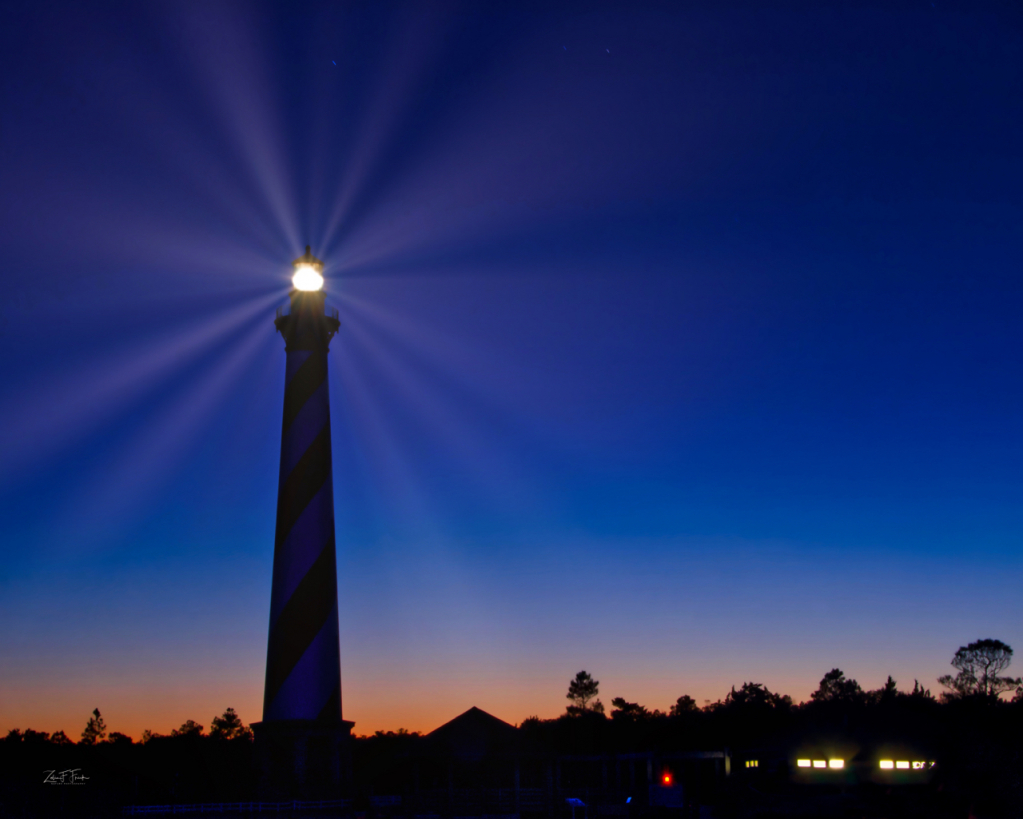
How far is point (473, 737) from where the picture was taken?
38875 mm

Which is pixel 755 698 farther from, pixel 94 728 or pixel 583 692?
pixel 94 728

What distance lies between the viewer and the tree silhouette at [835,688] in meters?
122

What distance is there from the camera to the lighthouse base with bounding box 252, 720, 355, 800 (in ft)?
100

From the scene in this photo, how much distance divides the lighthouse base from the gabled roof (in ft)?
A: 26.9

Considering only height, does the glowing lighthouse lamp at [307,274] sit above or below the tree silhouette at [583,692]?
above

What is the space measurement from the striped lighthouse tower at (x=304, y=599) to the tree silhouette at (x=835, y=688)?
10595 centimetres

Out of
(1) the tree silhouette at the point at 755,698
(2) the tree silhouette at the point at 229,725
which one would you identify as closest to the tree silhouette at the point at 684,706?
(1) the tree silhouette at the point at 755,698

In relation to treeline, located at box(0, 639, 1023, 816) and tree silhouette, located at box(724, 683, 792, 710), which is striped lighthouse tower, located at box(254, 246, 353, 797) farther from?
tree silhouette, located at box(724, 683, 792, 710)

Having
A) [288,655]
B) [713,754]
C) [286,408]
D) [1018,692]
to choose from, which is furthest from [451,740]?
[1018,692]

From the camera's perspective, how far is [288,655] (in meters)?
31.6
